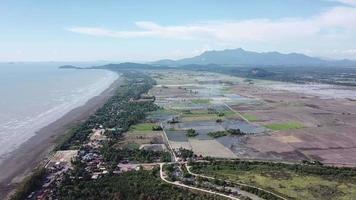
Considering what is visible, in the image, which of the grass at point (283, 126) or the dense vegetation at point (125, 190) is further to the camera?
the grass at point (283, 126)

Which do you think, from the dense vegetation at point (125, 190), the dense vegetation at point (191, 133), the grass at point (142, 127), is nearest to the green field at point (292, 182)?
the dense vegetation at point (125, 190)

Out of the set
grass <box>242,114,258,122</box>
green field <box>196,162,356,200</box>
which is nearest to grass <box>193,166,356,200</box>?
green field <box>196,162,356,200</box>

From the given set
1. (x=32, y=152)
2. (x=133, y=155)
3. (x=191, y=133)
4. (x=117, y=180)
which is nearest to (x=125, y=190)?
(x=117, y=180)

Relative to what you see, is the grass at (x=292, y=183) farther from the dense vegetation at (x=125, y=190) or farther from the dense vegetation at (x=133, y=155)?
the dense vegetation at (x=133, y=155)

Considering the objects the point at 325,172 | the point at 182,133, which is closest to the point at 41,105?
the point at 182,133

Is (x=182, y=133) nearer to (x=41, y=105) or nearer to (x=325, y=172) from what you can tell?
(x=325, y=172)

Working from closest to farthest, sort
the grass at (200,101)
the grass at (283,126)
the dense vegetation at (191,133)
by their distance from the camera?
the dense vegetation at (191,133) → the grass at (283,126) → the grass at (200,101)

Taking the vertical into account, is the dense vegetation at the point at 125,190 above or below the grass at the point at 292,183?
below
